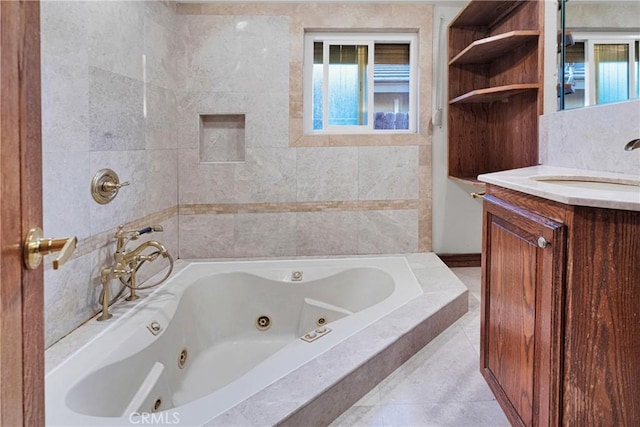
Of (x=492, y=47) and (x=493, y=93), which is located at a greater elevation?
(x=492, y=47)

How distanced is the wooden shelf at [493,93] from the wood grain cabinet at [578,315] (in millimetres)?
1258

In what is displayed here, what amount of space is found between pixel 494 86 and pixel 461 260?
1.28 metres

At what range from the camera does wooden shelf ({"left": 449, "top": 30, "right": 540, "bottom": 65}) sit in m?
2.13

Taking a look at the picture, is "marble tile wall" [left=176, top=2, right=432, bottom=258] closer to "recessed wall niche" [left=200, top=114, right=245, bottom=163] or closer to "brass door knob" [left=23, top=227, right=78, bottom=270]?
"recessed wall niche" [left=200, top=114, right=245, bottom=163]

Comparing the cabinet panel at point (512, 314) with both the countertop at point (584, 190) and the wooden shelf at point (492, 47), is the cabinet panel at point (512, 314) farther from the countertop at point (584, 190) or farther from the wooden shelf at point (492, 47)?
the wooden shelf at point (492, 47)

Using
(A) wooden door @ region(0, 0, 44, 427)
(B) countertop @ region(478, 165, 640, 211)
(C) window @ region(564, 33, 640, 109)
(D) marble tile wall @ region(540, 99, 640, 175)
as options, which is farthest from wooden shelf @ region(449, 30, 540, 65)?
(A) wooden door @ region(0, 0, 44, 427)

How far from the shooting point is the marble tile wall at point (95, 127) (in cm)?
159

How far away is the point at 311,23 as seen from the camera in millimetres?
2889

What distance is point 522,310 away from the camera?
3.84 feet

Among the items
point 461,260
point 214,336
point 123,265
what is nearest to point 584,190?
point 123,265

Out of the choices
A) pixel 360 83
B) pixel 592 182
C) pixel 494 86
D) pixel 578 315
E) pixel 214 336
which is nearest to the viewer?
pixel 578 315

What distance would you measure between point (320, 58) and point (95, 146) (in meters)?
1.79

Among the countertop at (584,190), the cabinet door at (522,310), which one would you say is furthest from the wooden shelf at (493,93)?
the cabinet door at (522,310)
